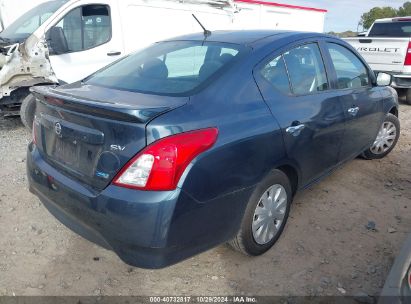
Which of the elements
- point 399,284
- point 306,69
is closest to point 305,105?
point 306,69

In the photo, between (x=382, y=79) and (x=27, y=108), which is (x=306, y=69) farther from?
(x=27, y=108)

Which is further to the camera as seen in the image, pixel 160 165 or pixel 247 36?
pixel 247 36

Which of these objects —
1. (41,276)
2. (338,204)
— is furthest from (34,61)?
(338,204)

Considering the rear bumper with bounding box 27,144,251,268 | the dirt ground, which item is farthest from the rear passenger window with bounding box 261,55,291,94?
the dirt ground

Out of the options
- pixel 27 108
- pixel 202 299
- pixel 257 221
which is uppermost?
pixel 27 108

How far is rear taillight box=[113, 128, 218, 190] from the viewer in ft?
6.75

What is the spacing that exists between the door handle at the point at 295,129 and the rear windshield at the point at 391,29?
7.56 m

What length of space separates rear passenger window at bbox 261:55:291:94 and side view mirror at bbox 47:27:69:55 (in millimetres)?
4092

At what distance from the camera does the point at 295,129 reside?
2863 millimetres

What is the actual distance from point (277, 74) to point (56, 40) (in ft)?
13.6

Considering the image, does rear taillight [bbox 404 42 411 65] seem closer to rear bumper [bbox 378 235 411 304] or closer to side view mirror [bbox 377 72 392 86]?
side view mirror [bbox 377 72 392 86]

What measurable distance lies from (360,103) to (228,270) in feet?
7.14

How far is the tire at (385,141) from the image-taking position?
4809 millimetres

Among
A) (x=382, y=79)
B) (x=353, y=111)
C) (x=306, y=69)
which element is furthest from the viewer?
(x=382, y=79)
